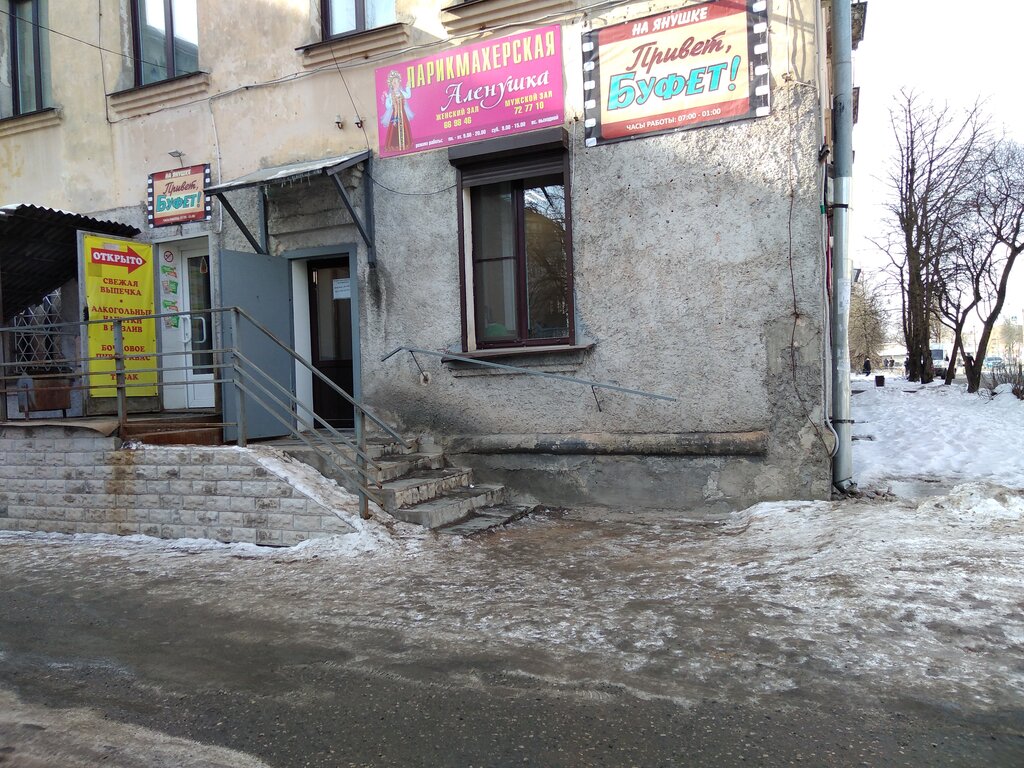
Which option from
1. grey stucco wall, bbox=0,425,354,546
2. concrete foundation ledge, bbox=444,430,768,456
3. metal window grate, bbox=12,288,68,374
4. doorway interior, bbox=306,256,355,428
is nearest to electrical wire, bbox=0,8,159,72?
metal window grate, bbox=12,288,68,374

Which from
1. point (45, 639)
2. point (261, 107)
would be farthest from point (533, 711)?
point (261, 107)

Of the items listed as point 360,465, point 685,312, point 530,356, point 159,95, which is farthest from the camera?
point 159,95

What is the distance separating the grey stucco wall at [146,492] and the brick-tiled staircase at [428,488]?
1.81ft

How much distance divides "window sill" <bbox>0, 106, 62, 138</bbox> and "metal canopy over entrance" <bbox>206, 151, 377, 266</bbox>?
11.2ft

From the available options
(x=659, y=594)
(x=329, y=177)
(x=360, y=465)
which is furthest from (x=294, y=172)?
(x=659, y=594)

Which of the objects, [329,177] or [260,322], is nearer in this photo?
[329,177]

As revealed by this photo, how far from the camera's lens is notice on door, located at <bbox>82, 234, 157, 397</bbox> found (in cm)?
848

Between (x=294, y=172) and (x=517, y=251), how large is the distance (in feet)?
7.49

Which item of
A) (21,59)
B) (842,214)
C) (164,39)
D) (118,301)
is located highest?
(21,59)

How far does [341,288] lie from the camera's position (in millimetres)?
8594

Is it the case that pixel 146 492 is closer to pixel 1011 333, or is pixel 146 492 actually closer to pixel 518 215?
pixel 518 215

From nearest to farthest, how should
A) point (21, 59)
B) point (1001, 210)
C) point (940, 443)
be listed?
point (940, 443) < point (21, 59) < point (1001, 210)

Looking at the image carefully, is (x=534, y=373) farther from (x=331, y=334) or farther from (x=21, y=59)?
(x=21, y=59)

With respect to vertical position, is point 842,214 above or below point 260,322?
above
